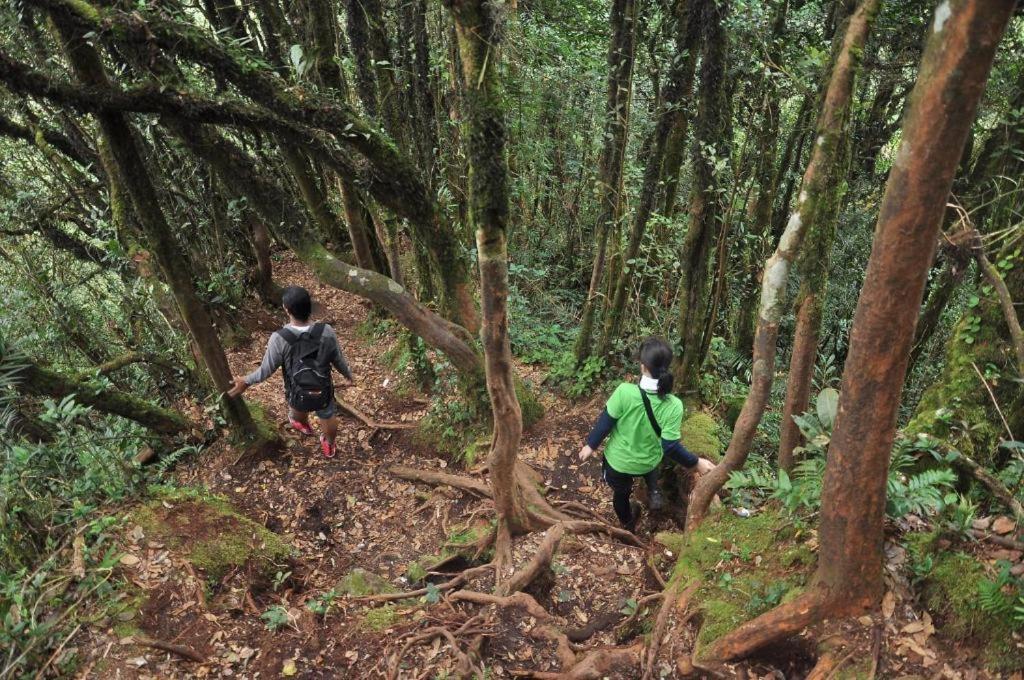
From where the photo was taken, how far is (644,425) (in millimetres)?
4859

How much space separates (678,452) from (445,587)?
2452mm

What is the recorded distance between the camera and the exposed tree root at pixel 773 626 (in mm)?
3156

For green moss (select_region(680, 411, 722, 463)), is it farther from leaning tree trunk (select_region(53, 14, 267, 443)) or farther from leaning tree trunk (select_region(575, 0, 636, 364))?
leaning tree trunk (select_region(53, 14, 267, 443))

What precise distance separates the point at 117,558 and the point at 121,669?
2.83 ft

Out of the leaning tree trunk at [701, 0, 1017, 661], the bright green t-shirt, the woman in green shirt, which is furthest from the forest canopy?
the bright green t-shirt

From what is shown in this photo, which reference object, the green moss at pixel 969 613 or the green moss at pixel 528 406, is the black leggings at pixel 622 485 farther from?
the green moss at pixel 969 613

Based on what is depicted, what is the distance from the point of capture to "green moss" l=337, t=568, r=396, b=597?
5.05 meters

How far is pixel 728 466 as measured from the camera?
4176 mm

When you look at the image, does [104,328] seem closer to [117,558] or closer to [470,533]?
[117,558]

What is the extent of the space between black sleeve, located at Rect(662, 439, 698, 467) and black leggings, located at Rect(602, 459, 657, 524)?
0.39 meters

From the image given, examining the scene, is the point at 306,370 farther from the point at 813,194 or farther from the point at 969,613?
the point at 969,613

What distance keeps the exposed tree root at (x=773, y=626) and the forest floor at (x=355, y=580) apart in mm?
107

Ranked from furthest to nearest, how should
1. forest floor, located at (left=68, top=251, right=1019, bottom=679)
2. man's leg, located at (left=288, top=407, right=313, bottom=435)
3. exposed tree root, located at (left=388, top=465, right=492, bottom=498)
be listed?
1. man's leg, located at (left=288, top=407, right=313, bottom=435)
2. exposed tree root, located at (left=388, top=465, right=492, bottom=498)
3. forest floor, located at (left=68, top=251, right=1019, bottom=679)

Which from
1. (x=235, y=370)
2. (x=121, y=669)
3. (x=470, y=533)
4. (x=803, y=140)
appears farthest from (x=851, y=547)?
(x=235, y=370)
